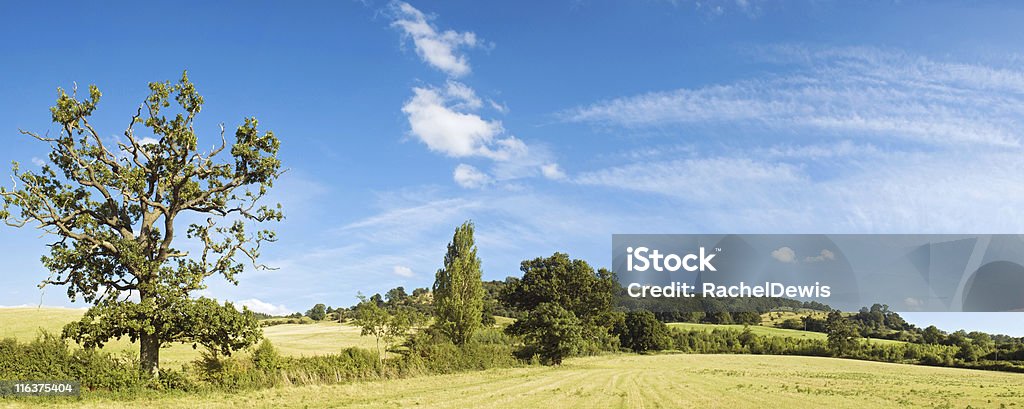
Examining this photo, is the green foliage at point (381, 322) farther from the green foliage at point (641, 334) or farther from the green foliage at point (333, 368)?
the green foliage at point (641, 334)

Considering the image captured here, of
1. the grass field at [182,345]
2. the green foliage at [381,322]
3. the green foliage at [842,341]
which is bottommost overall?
the green foliage at [842,341]

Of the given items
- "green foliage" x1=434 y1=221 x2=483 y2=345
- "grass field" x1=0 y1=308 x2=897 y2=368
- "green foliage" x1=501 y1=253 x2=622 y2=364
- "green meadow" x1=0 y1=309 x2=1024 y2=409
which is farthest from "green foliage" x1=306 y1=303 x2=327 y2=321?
"green meadow" x1=0 y1=309 x2=1024 y2=409

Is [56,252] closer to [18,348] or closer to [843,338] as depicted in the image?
[18,348]

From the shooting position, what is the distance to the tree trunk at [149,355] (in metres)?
27.6

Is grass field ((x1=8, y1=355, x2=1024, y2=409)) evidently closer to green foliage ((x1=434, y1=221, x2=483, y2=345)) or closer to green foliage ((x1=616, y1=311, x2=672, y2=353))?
green foliage ((x1=434, y1=221, x2=483, y2=345))

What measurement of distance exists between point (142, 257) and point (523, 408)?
17128mm

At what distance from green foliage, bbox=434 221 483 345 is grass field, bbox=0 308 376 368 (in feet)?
22.5

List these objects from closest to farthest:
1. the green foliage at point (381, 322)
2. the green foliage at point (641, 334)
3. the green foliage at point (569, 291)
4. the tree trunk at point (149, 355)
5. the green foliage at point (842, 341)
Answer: the tree trunk at point (149, 355) → the green foliage at point (381, 322) → the green foliage at point (569, 291) → the green foliage at point (641, 334) → the green foliage at point (842, 341)

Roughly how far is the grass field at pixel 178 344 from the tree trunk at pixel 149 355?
12.4m

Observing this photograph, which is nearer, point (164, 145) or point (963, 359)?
point (164, 145)

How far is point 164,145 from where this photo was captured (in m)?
29.4

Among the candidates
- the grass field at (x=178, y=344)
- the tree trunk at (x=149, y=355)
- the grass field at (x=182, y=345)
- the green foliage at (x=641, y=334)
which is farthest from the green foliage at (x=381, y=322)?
the green foliage at (x=641, y=334)

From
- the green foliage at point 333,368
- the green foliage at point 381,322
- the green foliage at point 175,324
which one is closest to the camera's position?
the green foliage at point 175,324

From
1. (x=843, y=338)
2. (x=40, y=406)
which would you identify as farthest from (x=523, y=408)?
(x=843, y=338)
